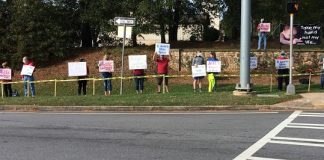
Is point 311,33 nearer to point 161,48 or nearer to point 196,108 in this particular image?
point 161,48

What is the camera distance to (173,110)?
53.3 feet

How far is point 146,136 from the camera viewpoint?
10.9 m

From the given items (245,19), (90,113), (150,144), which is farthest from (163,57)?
(150,144)

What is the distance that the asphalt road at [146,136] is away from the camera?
29.3 ft

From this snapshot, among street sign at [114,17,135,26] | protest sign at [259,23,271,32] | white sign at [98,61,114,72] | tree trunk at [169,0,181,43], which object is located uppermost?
tree trunk at [169,0,181,43]

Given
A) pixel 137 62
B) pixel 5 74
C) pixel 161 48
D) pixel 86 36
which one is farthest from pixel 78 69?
pixel 86 36

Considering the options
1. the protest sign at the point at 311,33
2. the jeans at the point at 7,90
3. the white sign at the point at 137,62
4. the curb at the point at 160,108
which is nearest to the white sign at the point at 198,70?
the white sign at the point at 137,62

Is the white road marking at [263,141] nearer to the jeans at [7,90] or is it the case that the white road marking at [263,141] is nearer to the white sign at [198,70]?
the white sign at [198,70]

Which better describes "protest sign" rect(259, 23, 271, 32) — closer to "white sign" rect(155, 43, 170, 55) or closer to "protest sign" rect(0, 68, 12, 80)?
"white sign" rect(155, 43, 170, 55)

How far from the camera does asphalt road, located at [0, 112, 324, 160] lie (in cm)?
895

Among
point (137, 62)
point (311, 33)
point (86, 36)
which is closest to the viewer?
point (137, 62)

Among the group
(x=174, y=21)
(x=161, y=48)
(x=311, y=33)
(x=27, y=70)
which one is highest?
(x=174, y=21)

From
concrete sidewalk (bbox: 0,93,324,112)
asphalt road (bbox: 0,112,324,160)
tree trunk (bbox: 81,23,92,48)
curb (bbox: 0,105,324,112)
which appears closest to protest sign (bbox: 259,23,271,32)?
concrete sidewalk (bbox: 0,93,324,112)

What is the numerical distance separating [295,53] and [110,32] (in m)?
11.9
